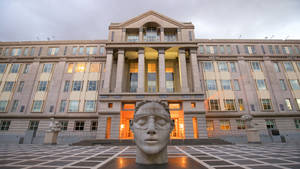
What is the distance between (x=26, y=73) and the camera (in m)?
26.4

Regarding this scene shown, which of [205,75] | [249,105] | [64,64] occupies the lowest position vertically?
[249,105]

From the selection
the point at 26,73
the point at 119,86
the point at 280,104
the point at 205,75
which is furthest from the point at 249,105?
the point at 26,73

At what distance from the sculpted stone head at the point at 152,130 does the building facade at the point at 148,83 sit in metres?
14.9

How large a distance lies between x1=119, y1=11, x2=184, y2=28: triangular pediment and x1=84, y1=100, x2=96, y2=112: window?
16427 mm

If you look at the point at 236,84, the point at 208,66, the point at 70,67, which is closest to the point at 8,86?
the point at 70,67

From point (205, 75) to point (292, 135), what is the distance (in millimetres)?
16634

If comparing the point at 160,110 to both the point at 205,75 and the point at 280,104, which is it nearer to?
the point at 205,75

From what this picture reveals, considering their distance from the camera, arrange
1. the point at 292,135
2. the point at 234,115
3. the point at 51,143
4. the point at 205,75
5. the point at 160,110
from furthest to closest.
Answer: the point at 205,75 < the point at 234,115 < the point at 292,135 < the point at 51,143 < the point at 160,110

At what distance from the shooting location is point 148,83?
84.3 feet

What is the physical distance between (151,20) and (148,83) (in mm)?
13291

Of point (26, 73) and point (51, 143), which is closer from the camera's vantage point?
point (51, 143)

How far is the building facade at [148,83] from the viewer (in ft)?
69.8

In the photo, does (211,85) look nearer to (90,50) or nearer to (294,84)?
(294,84)

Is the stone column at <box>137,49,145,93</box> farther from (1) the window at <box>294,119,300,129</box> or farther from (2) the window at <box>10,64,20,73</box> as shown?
(1) the window at <box>294,119,300,129</box>
